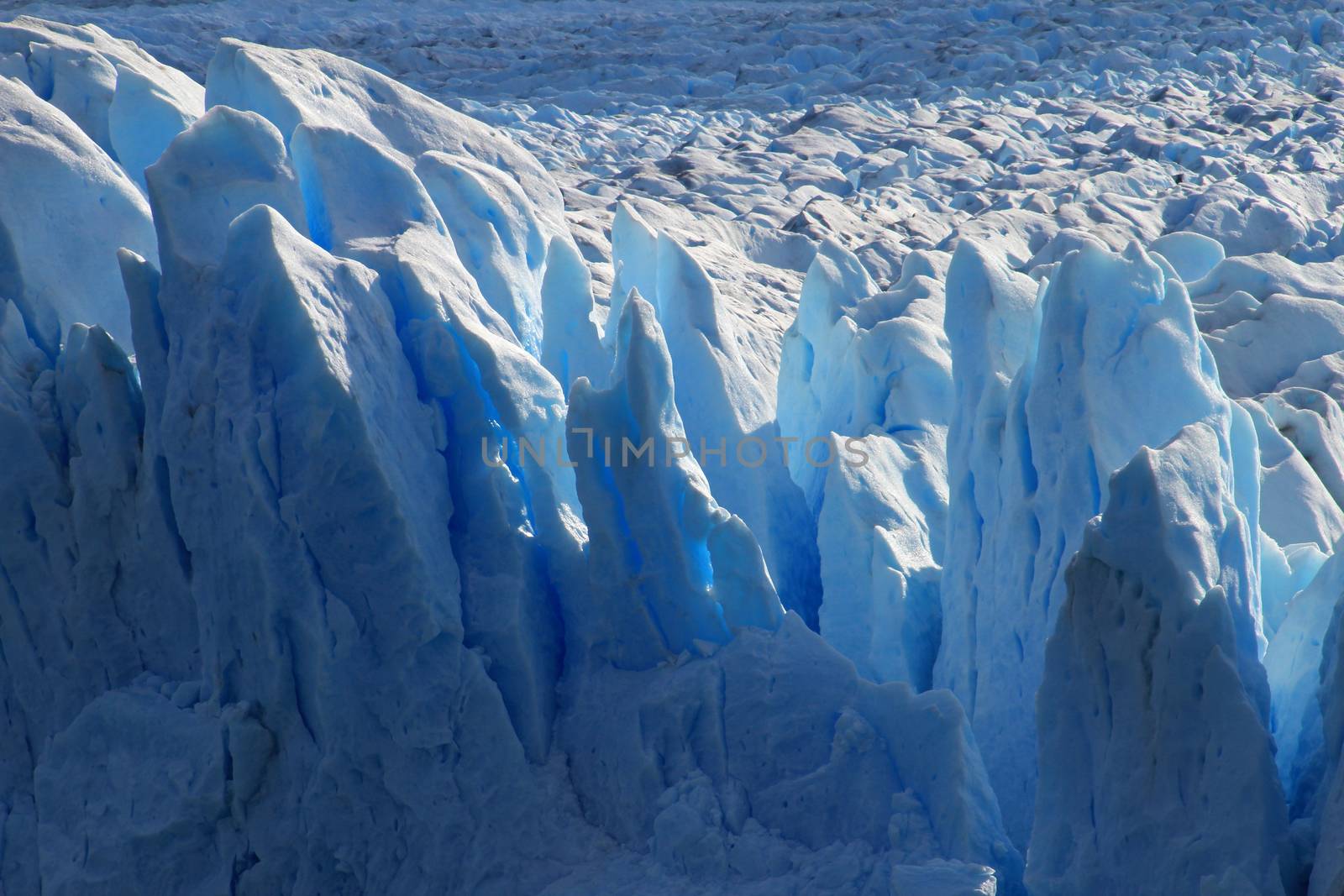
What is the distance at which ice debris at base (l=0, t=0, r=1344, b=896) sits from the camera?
2.76 metres

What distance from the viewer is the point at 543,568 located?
3531mm

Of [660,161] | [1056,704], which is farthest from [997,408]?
[660,161]

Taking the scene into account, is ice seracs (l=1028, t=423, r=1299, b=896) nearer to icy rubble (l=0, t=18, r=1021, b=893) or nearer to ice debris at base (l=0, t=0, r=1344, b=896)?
ice debris at base (l=0, t=0, r=1344, b=896)

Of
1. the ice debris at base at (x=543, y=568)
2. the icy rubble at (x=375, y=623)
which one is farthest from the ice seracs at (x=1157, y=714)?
the icy rubble at (x=375, y=623)

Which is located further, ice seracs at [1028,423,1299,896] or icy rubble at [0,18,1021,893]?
icy rubble at [0,18,1021,893]

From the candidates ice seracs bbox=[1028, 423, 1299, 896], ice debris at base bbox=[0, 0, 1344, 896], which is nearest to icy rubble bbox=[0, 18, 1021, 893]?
ice debris at base bbox=[0, 0, 1344, 896]

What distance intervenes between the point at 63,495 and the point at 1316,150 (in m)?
10.4

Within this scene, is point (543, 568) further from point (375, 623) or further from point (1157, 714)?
point (1157, 714)

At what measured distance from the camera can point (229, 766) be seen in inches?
131

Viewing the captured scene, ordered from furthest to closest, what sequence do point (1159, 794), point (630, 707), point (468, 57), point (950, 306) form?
point (468, 57), point (950, 306), point (630, 707), point (1159, 794)

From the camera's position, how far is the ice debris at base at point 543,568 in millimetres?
2764

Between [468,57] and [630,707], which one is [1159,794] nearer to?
[630,707]

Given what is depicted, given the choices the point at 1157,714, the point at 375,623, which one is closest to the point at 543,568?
the point at 375,623

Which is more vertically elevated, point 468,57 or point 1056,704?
point 1056,704
